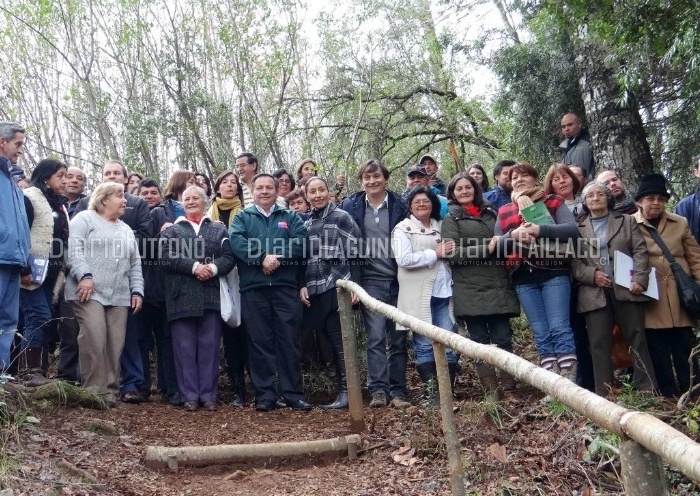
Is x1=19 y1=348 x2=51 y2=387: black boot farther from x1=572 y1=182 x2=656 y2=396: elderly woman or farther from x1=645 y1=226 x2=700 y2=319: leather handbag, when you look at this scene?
x1=645 y1=226 x2=700 y2=319: leather handbag

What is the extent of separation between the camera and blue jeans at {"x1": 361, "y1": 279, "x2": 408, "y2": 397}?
21.1ft

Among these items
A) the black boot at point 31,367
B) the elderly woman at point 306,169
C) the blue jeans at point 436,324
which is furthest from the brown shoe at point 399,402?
the elderly woman at point 306,169

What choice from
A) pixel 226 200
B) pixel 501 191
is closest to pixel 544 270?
pixel 501 191

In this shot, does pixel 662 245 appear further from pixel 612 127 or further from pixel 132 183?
pixel 132 183

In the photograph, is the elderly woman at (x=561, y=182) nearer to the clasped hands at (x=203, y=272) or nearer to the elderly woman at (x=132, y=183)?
the clasped hands at (x=203, y=272)

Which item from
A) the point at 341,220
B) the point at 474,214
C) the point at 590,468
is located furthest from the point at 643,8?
the point at 590,468

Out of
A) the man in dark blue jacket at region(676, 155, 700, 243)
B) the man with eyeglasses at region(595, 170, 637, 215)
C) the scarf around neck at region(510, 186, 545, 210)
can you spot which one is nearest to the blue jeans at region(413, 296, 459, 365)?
the scarf around neck at region(510, 186, 545, 210)

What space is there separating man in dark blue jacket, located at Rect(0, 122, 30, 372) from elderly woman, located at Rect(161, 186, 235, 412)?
138 cm

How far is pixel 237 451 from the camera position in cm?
496

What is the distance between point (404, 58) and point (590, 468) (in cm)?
1077

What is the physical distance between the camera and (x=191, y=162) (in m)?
11.2

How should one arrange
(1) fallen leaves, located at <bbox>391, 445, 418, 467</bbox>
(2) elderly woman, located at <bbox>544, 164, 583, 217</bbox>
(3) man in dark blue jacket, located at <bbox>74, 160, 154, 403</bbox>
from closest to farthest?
(1) fallen leaves, located at <bbox>391, 445, 418, 467</bbox> < (2) elderly woman, located at <bbox>544, 164, 583, 217</bbox> < (3) man in dark blue jacket, located at <bbox>74, 160, 154, 403</bbox>

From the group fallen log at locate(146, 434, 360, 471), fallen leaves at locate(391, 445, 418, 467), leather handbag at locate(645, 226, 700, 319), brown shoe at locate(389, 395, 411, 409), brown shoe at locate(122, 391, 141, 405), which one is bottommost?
fallen leaves at locate(391, 445, 418, 467)

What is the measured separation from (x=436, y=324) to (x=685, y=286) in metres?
2.04
